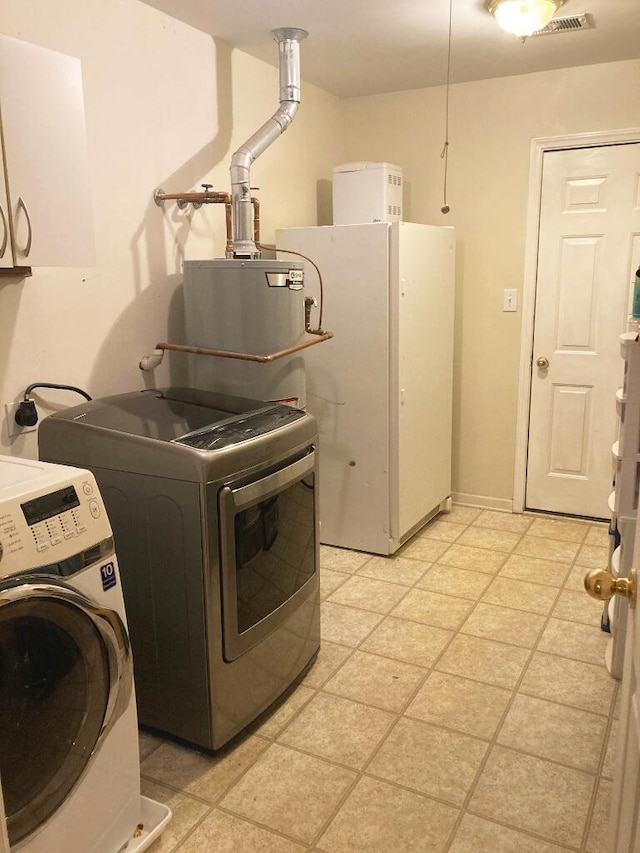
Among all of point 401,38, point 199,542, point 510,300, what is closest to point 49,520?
point 199,542

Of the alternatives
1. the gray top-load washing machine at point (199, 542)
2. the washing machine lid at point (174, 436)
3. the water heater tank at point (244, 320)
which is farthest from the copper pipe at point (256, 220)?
the gray top-load washing machine at point (199, 542)

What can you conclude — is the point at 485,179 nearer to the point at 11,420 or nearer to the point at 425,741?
the point at 11,420

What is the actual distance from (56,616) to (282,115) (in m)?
2.35

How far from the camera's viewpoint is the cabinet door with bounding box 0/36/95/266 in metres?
1.76

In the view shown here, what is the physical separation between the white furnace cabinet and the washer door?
Answer: 190cm

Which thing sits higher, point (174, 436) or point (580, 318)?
point (580, 318)

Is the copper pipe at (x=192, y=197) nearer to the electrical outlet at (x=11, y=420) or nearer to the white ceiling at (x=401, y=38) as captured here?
the white ceiling at (x=401, y=38)

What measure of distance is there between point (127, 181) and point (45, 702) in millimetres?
1843

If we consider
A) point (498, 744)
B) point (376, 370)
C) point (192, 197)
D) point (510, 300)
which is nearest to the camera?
point (498, 744)

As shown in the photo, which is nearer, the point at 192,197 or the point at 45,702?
the point at 45,702

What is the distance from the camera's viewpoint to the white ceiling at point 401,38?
2.64 meters

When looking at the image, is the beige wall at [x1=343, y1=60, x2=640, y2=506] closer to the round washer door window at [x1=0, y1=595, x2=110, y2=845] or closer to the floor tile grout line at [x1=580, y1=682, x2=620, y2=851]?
the floor tile grout line at [x1=580, y1=682, x2=620, y2=851]

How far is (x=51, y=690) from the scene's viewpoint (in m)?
1.47

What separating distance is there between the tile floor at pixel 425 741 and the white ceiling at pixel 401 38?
235 cm
